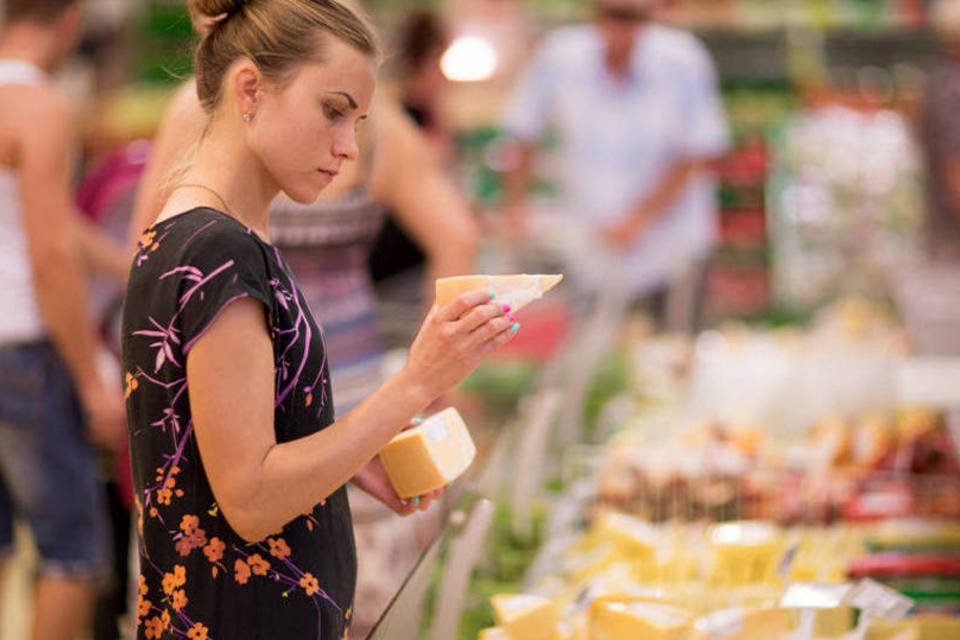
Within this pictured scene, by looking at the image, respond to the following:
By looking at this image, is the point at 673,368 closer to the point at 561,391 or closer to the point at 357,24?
the point at 561,391

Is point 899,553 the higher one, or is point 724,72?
point 724,72

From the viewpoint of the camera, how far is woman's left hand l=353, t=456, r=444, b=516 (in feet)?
5.57

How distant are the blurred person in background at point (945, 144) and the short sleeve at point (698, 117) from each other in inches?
55.8

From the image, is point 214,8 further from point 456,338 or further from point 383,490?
point 383,490

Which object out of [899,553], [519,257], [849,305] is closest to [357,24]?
[899,553]

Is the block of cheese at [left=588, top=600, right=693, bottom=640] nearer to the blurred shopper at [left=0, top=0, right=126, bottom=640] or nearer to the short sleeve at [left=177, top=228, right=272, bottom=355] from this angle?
the short sleeve at [left=177, top=228, right=272, bottom=355]

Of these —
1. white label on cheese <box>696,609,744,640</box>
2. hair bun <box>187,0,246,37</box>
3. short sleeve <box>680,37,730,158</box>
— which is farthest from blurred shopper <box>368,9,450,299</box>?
hair bun <box>187,0,246,37</box>

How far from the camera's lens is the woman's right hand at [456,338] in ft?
4.64

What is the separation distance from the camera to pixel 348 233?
2.63 m

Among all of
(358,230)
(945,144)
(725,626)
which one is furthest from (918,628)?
(945,144)

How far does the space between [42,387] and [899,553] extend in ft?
6.17

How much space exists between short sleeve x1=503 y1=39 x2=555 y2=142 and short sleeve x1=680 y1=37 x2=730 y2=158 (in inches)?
20.4

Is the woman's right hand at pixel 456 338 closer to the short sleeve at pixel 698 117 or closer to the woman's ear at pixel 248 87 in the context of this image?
the woman's ear at pixel 248 87

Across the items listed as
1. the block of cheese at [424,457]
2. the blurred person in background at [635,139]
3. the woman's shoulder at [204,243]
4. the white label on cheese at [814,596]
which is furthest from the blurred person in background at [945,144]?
the woman's shoulder at [204,243]
